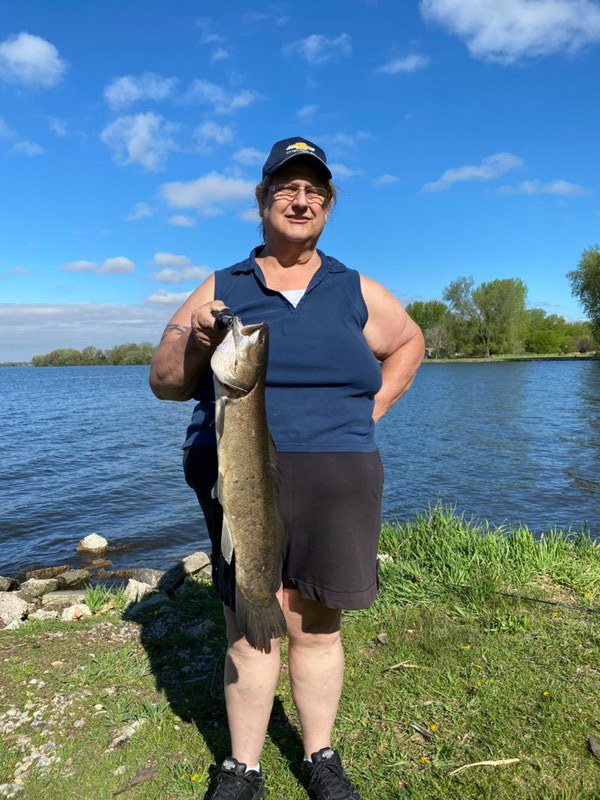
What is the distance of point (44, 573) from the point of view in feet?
33.0

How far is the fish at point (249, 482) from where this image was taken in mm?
2357

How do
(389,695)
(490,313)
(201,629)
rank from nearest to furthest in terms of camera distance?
1. (389,695)
2. (201,629)
3. (490,313)

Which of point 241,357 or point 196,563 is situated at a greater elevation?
point 241,357

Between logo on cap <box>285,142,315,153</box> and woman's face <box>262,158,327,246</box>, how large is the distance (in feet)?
0.15

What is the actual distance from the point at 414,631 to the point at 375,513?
208 centimetres

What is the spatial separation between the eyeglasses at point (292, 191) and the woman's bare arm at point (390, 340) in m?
0.45

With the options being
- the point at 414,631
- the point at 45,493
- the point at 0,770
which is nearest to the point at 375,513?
the point at 414,631

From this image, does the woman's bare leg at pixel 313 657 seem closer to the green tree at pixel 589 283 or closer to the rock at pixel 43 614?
the rock at pixel 43 614

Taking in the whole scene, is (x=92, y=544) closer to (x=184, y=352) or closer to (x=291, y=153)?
(x=184, y=352)

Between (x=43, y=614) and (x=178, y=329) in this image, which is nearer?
(x=178, y=329)

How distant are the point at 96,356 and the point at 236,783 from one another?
148026 millimetres

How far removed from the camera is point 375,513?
2721 millimetres

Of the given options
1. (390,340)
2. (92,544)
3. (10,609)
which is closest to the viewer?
(390,340)

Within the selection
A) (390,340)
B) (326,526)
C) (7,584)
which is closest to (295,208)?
(390,340)
